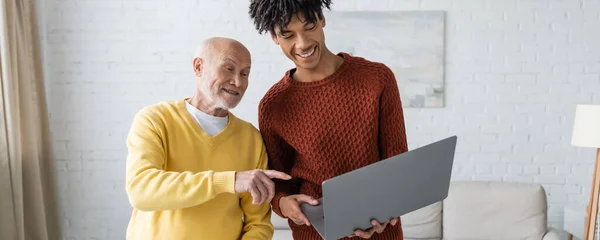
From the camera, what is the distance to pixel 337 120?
1.52 meters

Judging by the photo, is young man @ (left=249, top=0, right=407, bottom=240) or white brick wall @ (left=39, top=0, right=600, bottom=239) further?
white brick wall @ (left=39, top=0, right=600, bottom=239)

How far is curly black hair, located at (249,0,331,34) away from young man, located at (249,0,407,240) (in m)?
0.01

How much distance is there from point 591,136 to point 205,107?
7.63 ft

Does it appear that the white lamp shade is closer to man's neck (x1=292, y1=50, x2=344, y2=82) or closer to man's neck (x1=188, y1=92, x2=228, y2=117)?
man's neck (x1=292, y1=50, x2=344, y2=82)

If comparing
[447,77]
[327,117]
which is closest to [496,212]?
[447,77]

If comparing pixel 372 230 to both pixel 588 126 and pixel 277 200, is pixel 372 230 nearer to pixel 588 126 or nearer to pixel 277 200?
pixel 277 200

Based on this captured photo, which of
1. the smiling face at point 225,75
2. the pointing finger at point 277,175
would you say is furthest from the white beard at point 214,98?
the pointing finger at point 277,175

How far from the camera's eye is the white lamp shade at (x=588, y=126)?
296 centimetres

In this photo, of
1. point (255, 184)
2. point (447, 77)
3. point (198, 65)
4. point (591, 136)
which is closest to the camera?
point (255, 184)

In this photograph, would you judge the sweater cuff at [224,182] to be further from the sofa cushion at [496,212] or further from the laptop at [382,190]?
the sofa cushion at [496,212]

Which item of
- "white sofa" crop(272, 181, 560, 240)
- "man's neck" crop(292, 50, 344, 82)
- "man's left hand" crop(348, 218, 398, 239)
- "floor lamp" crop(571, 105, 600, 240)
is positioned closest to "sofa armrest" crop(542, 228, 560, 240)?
"white sofa" crop(272, 181, 560, 240)

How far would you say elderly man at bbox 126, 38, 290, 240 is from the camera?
1344 mm

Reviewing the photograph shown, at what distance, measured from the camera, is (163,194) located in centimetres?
131

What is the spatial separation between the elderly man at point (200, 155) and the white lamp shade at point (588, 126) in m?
2.16
